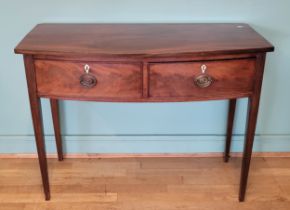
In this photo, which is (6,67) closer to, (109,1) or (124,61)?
(109,1)

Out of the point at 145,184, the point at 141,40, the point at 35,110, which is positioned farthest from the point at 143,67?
the point at 145,184

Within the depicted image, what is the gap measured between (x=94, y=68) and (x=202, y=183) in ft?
2.93

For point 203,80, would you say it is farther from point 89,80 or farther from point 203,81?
point 89,80

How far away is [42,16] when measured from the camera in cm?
171

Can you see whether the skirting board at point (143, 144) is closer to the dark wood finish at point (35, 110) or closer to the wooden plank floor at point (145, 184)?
the wooden plank floor at point (145, 184)

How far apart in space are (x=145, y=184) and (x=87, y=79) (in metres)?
0.74

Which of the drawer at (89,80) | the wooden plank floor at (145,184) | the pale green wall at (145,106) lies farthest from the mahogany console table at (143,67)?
the wooden plank floor at (145,184)

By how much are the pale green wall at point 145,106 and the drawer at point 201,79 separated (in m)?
0.46

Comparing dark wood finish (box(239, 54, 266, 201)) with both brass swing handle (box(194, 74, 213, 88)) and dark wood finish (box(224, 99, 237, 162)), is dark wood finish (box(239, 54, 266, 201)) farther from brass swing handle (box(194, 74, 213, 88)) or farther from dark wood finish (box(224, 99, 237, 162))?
dark wood finish (box(224, 99, 237, 162))

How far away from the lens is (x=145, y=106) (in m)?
1.92

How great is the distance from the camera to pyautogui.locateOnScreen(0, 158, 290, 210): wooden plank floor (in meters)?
1.70

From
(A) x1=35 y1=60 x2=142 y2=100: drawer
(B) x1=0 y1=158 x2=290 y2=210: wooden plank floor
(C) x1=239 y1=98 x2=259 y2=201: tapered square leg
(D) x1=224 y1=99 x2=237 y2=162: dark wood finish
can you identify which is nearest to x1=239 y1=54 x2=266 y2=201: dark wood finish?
(C) x1=239 y1=98 x2=259 y2=201: tapered square leg

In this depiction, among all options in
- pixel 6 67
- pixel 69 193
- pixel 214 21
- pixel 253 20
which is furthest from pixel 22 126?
pixel 253 20

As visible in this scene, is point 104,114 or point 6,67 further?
point 104,114
